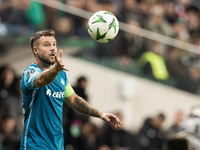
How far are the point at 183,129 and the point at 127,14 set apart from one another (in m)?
4.65

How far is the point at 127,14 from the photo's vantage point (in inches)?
555

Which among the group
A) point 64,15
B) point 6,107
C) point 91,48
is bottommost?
point 6,107

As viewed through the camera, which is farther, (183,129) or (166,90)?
(166,90)

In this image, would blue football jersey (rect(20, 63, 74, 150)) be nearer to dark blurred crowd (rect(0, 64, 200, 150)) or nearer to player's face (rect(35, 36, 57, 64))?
player's face (rect(35, 36, 57, 64))

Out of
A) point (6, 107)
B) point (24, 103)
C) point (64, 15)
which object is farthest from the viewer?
point (64, 15)

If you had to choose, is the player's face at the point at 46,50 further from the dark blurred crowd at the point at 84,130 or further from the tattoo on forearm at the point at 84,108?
the dark blurred crowd at the point at 84,130

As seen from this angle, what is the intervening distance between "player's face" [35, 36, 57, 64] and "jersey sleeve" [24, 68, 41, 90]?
0.16m

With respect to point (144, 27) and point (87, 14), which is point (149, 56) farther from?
point (87, 14)

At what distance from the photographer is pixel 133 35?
43.2 feet

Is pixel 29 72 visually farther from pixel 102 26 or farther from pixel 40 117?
pixel 102 26

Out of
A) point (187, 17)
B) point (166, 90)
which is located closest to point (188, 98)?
point (166, 90)

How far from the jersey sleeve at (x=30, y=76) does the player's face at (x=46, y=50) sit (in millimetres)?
165

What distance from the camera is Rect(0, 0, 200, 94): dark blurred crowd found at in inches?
431

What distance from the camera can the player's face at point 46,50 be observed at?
5.87 m
